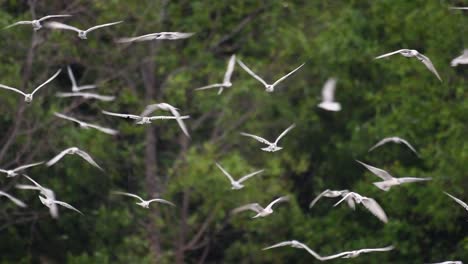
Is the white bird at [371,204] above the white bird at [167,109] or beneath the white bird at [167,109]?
beneath

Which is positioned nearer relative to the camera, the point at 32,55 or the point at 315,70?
the point at 32,55

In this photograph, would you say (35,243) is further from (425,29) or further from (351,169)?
(425,29)

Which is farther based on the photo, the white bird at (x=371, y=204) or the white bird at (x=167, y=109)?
the white bird at (x=167, y=109)

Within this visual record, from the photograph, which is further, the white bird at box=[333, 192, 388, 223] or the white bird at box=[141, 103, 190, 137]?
the white bird at box=[141, 103, 190, 137]

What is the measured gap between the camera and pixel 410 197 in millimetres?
23703

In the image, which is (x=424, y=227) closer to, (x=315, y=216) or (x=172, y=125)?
(x=315, y=216)

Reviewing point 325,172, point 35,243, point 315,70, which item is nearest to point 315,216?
point 325,172

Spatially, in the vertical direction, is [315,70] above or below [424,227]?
above

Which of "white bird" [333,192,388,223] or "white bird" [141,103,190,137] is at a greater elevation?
"white bird" [141,103,190,137]

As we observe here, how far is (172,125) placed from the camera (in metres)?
25.3

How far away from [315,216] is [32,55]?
17.4ft

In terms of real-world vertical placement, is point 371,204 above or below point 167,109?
below

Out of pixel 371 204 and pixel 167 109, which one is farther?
pixel 167 109

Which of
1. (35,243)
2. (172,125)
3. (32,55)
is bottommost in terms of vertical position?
(35,243)
